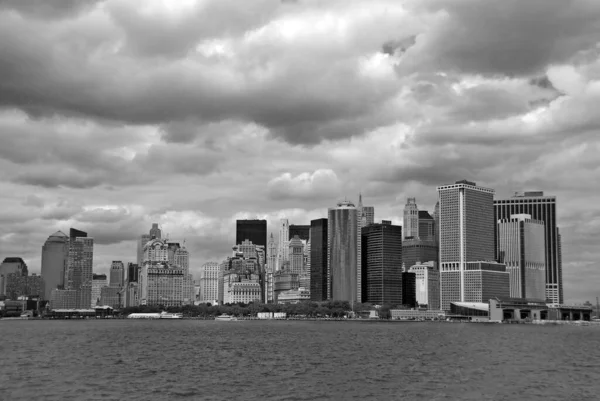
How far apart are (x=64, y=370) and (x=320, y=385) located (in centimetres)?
3349

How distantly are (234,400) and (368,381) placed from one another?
1944 cm

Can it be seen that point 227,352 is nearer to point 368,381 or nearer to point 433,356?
point 433,356

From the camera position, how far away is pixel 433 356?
120812mm

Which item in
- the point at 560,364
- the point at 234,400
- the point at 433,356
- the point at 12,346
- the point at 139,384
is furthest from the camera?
the point at 12,346

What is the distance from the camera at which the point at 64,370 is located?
95.8 m

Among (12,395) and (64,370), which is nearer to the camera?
(12,395)

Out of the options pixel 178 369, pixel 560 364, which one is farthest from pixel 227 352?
pixel 560 364

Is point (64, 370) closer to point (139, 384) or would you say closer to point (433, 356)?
point (139, 384)

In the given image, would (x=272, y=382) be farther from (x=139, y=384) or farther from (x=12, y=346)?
(x=12, y=346)

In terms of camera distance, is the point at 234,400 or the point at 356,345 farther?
the point at 356,345

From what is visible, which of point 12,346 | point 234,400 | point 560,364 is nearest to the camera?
point 234,400

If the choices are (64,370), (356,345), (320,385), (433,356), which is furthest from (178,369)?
(356,345)

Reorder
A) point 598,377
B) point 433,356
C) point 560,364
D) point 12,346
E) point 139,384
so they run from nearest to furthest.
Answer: point 139,384
point 598,377
point 560,364
point 433,356
point 12,346

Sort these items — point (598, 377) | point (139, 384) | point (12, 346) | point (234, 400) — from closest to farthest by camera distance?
point (234, 400)
point (139, 384)
point (598, 377)
point (12, 346)
